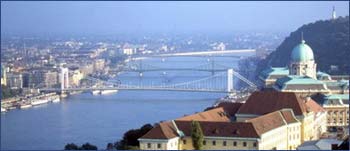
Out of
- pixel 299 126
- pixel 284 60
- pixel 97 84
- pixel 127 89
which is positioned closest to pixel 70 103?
pixel 127 89

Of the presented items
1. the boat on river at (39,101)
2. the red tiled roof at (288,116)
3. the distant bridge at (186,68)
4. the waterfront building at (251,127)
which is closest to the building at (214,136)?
the waterfront building at (251,127)

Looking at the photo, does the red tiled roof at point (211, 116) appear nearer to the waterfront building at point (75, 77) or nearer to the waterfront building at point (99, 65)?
the waterfront building at point (75, 77)

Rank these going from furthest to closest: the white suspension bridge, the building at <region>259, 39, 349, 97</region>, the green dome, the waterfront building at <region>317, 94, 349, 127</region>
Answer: the white suspension bridge, the green dome, the building at <region>259, 39, 349, 97</region>, the waterfront building at <region>317, 94, 349, 127</region>

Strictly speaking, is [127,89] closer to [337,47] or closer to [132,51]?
[337,47]

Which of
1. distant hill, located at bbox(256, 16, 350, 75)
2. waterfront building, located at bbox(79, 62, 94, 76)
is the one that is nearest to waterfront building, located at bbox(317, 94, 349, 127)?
distant hill, located at bbox(256, 16, 350, 75)

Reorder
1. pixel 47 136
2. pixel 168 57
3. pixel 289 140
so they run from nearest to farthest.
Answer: pixel 289 140 → pixel 47 136 → pixel 168 57

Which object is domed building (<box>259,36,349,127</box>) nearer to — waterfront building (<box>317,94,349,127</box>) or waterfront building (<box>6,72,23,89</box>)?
waterfront building (<box>317,94,349,127</box>)
